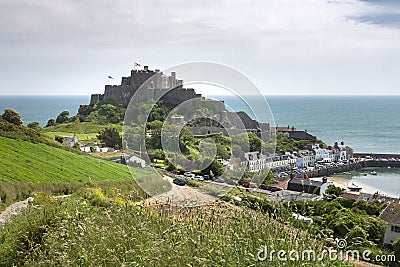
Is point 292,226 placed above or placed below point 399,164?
above

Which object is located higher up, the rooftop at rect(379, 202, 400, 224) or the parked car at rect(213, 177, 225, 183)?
the parked car at rect(213, 177, 225, 183)

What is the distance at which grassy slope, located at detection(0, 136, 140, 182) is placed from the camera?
11.8m

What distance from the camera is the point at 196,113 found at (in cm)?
912

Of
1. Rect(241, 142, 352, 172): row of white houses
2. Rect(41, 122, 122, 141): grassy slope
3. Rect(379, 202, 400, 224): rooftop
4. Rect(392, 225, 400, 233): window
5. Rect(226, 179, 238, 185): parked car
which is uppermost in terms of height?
Rect(226, 179, 238, 185): parked car

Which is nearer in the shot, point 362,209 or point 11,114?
point 362,209

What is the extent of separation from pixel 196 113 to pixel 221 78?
2819 millimetres

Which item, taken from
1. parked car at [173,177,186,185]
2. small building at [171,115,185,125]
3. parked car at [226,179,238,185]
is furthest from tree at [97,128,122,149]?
parked car at [226,179,238,185]

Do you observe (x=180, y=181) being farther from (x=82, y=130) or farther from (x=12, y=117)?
(x=82, y=130)

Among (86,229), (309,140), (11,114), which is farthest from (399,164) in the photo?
(86,229)

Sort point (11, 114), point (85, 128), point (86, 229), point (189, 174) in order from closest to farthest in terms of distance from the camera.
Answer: point (86, 229) < point (189, 174) < point (11, 114) < point (85, 128)

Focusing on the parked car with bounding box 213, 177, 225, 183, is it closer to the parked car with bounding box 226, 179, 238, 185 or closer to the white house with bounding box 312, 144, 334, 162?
the parked car with bounding box 226, 179, 238, 185

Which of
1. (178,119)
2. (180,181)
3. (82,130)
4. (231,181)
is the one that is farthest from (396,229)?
(82,130)

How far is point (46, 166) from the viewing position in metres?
13.2

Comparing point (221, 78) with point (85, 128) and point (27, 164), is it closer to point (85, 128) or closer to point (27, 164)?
point (27, 164)
